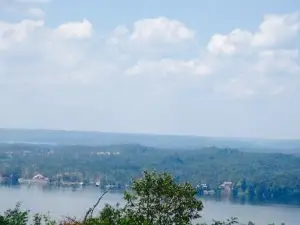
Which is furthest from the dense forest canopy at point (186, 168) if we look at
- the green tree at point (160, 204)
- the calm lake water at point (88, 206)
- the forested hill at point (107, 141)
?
the forested hill at point (107, 141)

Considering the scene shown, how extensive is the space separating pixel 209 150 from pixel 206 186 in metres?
31.0

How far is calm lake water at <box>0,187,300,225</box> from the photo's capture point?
2948cm

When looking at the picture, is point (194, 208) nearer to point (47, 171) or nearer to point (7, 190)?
point (7, 190)

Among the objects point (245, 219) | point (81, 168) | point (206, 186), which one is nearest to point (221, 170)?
point (206, 186)

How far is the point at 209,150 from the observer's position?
3155 inches

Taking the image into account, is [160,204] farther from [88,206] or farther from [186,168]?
[186,168]

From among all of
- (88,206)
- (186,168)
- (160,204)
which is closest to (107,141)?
(186,168)

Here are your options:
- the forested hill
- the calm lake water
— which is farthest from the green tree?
the forested hill

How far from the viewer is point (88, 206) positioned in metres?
30.9

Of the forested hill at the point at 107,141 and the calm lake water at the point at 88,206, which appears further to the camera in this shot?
the forested hill at the point at 107,141

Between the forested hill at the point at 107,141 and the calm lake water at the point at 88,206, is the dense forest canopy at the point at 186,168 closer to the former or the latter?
the calm lake water at the point at 88,206

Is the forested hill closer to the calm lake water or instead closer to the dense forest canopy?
the dense forest canopy

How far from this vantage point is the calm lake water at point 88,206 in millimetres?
29484

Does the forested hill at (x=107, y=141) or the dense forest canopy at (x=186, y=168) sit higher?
the forested hill at (x=107, y=141)
